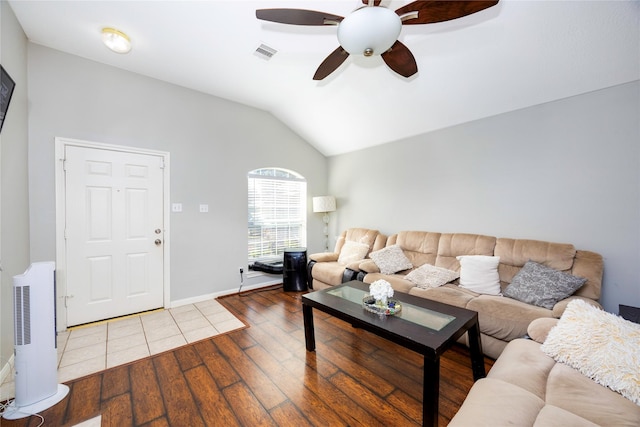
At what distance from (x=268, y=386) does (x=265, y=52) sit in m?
3.15

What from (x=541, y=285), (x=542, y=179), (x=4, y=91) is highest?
(x=4, y=91)

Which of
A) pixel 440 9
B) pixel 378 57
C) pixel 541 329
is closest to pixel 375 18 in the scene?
pixel 440 9

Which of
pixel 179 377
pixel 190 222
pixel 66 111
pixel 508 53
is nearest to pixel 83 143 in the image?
pixel 66 111

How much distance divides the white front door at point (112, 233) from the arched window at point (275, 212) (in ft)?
4.40

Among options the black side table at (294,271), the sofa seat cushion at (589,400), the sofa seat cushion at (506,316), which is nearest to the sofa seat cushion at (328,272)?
the black side table at (294,271)

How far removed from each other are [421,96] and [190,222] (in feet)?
11.4

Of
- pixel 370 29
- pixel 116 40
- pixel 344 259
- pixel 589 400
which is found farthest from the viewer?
pixel 344 259

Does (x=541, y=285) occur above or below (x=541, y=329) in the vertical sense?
above

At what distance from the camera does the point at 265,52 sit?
2684 mm

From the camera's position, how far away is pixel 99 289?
9.50ft

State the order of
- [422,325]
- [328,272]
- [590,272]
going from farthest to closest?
[328,272], [590,272], [422,325]

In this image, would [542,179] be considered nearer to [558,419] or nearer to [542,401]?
[542,401]

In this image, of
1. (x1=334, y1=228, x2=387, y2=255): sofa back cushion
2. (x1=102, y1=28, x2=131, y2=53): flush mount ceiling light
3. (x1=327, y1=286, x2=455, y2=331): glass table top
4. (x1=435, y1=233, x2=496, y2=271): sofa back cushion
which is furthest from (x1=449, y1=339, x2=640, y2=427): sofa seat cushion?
(x1=102, y1=28, x2=131, y2=53): flush mount ceiling light

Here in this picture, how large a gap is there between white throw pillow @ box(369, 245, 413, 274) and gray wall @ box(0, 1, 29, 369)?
11.5ft
